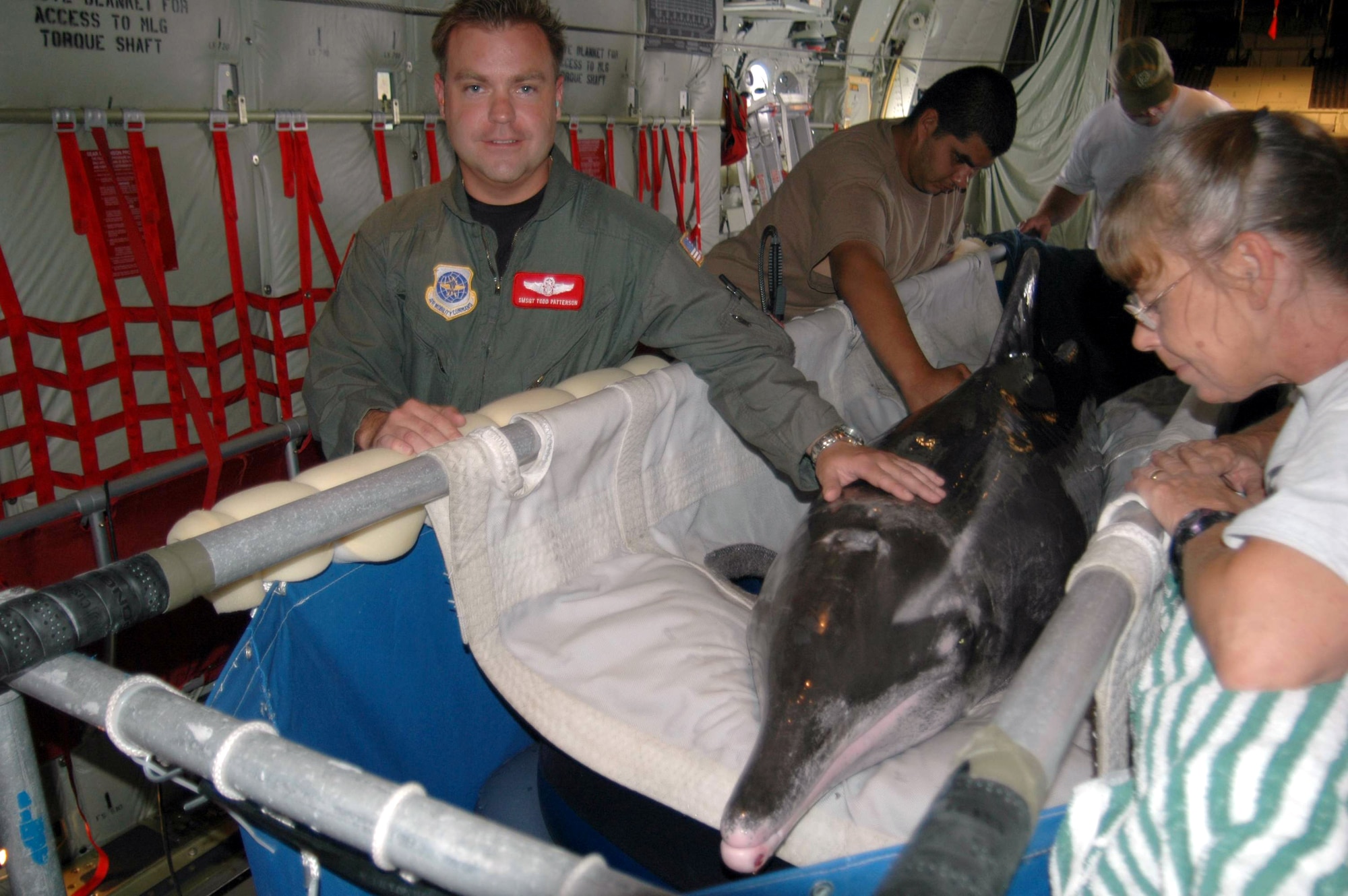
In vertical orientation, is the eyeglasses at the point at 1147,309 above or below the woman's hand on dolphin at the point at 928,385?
above

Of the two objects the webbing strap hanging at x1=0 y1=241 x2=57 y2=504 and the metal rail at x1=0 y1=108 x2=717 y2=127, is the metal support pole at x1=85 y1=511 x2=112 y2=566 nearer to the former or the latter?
the webbing strap hanging at x1=0 y1=241 x2=57 y2=504

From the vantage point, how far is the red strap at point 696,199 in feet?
17.3

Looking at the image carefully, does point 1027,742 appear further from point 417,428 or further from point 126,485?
point 126,485

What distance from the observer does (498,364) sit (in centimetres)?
174

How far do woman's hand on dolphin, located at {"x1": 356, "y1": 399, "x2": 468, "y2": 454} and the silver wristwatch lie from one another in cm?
59

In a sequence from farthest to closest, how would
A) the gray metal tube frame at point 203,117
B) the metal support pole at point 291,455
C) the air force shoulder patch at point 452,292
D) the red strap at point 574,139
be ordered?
the red strap at point 574,139 → the gray metal tube frame at point 203,117 → the metal support pole at point 291,455 → the air force shoulder patch at point 452,292

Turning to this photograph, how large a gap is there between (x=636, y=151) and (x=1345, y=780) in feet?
15.2

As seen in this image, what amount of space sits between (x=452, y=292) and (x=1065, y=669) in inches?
51.5

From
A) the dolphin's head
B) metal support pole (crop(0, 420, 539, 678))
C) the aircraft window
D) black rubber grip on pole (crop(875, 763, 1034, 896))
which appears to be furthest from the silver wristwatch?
the aircraft window

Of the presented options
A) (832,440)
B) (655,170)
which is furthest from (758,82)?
(832,440)

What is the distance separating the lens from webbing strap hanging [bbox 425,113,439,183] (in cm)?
370

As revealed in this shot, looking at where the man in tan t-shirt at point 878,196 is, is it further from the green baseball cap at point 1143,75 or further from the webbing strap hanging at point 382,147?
the green baseball cap at point 1143,75

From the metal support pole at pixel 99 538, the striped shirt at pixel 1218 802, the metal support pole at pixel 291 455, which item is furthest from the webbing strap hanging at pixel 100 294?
the striped shirt at pixel 1218 802

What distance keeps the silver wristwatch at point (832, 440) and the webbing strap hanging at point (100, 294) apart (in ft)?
7.69
